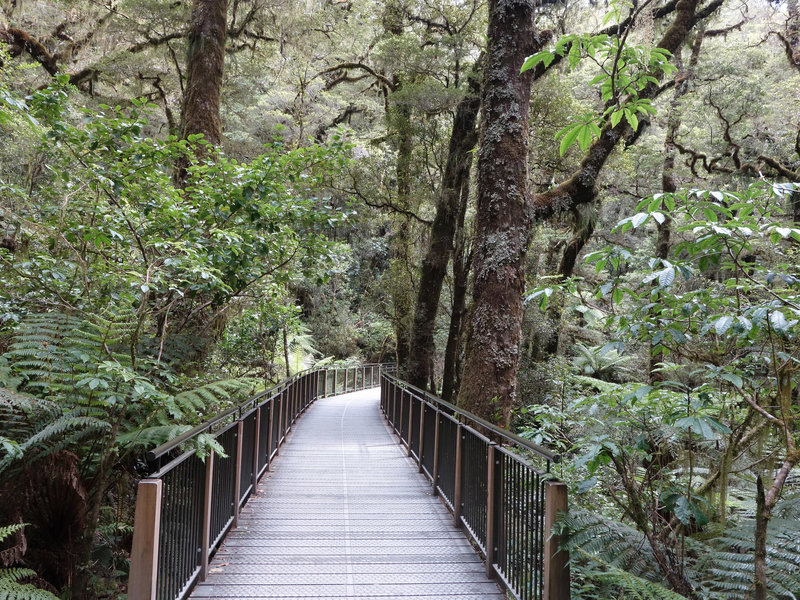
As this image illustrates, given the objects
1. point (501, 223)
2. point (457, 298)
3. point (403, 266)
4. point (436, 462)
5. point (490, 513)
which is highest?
point (403, 266)

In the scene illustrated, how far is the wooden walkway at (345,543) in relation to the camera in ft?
12.2

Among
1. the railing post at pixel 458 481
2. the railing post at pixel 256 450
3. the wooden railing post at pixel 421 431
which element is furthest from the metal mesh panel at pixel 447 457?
the railing post at pixel 256 450

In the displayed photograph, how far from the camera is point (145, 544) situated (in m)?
2.75

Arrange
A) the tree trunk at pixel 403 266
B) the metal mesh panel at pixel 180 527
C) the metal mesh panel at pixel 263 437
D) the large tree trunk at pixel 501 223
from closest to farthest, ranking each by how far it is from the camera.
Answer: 1. the metal mesh panel at pixel 180 527
2. the large tree trunk at pixel 501 223
3. the metal mesh panel at pixel 263 437
4. the tree trunk at pixel 403 266

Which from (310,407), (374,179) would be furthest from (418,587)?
(310,407)

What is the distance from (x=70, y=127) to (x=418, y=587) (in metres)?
4.70

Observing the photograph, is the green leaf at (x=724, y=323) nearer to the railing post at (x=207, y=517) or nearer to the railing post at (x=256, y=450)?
the railing post at (x=207, y=517)

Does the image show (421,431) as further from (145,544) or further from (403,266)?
(403,266)

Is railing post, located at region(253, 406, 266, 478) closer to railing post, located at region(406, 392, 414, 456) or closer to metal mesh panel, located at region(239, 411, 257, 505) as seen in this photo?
metal mesh panel, located at region(239, 411, 257, 505)

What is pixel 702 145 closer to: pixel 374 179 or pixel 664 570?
pixel 374 179

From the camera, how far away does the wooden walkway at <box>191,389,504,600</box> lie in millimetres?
3705

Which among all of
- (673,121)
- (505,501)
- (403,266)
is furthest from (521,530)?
(403,266)

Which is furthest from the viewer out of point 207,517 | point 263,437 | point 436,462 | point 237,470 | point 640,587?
point 263,437

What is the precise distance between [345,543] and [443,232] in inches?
361
